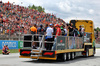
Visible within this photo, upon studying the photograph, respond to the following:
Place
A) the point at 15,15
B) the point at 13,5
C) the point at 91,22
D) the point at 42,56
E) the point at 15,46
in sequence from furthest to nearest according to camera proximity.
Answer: the point at 13,5, the point at 15,15, the point at 15,46, the point at 91,22, the point at 42,56

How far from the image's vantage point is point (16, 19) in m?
37.3

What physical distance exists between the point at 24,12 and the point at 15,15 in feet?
13.9

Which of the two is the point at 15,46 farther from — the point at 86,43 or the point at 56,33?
the point at 56,33

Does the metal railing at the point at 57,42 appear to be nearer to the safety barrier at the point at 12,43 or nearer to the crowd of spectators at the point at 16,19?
the safety barrier at the point at 12,43

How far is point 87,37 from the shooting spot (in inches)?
830

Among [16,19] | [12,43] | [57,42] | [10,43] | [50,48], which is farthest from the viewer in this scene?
[16,19]

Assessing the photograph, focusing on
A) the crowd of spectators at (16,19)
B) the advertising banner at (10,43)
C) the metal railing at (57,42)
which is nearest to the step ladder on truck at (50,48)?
the metal railing at (57,42)

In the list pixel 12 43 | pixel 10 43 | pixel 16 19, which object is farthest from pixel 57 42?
pixel 16 19

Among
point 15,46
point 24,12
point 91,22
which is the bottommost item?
point 15,46

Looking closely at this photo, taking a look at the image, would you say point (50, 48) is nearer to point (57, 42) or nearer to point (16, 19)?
point (57, 42)

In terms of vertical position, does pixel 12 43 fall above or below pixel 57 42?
below

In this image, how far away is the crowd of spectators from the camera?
33.2 m

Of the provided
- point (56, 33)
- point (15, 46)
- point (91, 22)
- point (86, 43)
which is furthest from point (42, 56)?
point (15, 46)

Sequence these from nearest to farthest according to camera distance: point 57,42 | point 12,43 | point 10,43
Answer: point 57,42 → point 10,43 → point 12,43
